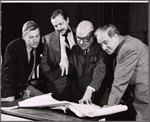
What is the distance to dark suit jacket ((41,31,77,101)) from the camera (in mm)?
1305

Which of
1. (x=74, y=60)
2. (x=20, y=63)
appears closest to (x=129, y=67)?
(x=74, y=60)

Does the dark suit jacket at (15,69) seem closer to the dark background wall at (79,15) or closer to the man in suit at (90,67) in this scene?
the dark background wall at (79,15)

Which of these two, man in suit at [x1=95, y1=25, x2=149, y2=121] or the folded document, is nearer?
the folded document

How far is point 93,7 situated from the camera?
1.28m

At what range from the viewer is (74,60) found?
4.22 ft

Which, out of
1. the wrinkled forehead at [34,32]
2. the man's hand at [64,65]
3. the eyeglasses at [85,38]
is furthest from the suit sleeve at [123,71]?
the wrinkled forehead at [34,32]

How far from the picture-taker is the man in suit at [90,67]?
4.02ft

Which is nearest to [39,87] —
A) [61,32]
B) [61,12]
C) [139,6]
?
[61,32]

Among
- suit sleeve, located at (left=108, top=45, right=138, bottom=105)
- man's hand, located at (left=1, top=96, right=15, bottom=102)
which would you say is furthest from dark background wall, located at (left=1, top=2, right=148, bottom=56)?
man's hand, located at (left=1, top=96, right=15, bottom=102)

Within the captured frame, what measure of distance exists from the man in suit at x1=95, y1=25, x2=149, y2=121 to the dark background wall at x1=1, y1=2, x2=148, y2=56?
0.20ft

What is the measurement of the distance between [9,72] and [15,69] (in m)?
0.04

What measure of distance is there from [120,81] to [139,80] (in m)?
0.11

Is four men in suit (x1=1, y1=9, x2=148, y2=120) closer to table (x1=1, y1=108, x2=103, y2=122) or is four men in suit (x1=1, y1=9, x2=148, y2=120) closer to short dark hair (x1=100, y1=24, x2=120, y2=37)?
short dark hair (x1=100, y1=24, x2=120, y2=37)

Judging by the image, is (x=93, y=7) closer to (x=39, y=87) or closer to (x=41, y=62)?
(x=41, y=62)
